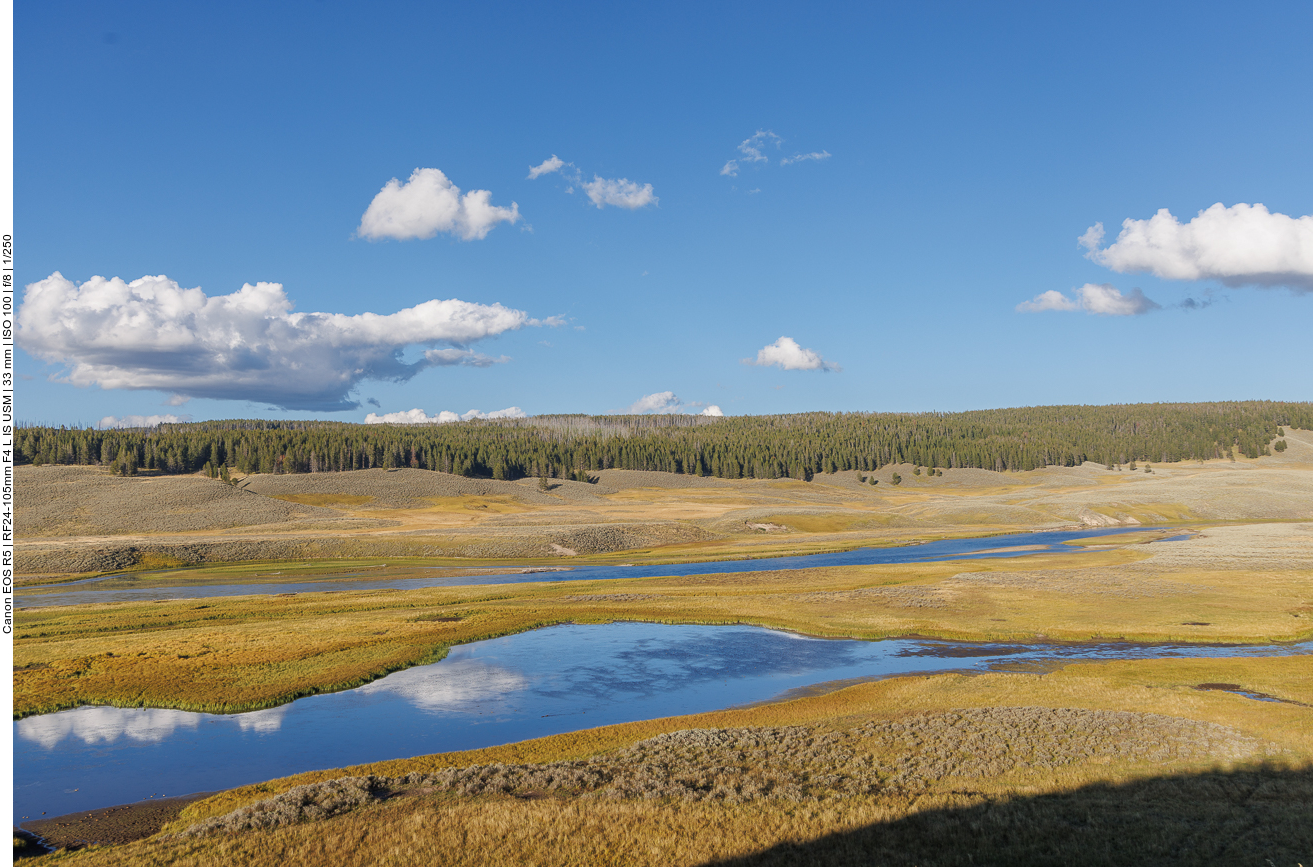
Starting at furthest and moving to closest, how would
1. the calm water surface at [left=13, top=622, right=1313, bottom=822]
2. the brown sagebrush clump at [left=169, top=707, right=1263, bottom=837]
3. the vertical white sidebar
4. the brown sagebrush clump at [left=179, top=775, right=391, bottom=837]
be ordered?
the calm water surface at [left=13, top=622, right=1313, bottom=822]
the brown sagebrush clump at [left=169, top=707, right=1263, bottom=837]
the brown sagebrush clump at [left=179, top=775, right=391, bottom=837]
the vertical white sidebar

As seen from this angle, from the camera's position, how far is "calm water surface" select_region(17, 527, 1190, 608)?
74.0m

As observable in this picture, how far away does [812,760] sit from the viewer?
24359 millimetres

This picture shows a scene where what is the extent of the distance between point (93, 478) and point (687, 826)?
630 feet

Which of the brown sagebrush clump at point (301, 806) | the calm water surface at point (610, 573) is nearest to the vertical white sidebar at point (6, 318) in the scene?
the brown sagebrush clump at point (301, 806)

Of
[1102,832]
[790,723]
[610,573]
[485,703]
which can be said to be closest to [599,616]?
[485,703]

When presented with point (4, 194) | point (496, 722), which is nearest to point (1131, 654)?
point (496, 722)

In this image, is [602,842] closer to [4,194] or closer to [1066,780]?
[1066,780]

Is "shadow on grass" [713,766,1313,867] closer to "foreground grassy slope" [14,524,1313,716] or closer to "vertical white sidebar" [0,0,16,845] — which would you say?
"vertical white sidebar" [0,0,16,845]

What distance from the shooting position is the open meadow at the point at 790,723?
1800 centimetres

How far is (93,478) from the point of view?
168250 mm

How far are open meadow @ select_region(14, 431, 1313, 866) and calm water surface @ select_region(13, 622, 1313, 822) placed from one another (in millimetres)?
2019

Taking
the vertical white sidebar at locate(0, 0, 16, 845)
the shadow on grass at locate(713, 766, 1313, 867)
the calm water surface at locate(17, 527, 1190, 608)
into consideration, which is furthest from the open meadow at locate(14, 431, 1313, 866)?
the vertical white sidebar at locate(0, 0, 16, 845)

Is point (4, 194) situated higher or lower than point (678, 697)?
higher

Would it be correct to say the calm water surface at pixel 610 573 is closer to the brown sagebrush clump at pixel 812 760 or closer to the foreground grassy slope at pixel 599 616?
the foreground grassy slope at pixel 599 616
